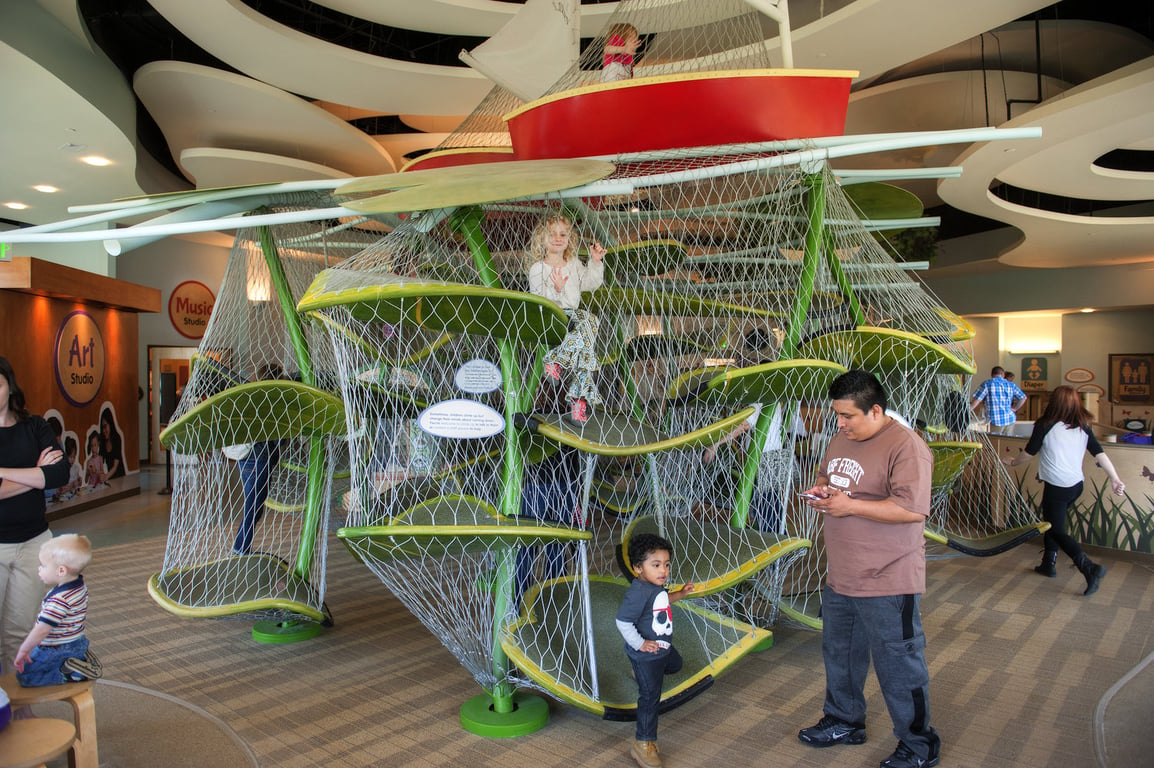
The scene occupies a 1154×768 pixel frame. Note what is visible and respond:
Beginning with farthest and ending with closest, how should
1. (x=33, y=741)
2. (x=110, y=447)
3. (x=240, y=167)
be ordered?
(x=110, y=447) < (x=240, y=167) < (x=33, y=741)

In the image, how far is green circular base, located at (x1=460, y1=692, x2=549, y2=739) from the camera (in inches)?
107

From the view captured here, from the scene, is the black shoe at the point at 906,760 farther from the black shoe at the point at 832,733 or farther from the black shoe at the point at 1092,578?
the black shoe at the point at 1092,578

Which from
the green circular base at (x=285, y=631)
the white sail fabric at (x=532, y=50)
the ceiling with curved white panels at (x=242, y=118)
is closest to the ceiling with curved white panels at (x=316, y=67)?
the ceiling with curved white panels at (x=242, y=118)

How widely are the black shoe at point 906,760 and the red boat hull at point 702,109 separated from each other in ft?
7.46

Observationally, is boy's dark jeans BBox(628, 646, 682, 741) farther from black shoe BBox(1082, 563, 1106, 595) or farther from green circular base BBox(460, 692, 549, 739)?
black shoe BBox(1082, 563, 1106, 595)

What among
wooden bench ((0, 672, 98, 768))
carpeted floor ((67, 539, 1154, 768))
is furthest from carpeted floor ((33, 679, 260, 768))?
wooden bench ((0, 672, 98, 768))

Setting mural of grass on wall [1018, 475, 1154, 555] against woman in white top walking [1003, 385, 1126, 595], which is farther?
mural of grass on wall [1018, 475, 1154, 555]

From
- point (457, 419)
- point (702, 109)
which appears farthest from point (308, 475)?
point (702, 109)

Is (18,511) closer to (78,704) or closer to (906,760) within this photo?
(78,704)

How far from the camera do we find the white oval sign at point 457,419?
2.50 metres

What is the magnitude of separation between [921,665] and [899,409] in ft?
5.76

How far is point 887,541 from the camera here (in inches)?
96.7

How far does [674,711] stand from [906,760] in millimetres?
863

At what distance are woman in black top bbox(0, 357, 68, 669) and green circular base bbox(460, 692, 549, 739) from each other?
5.58 feet
